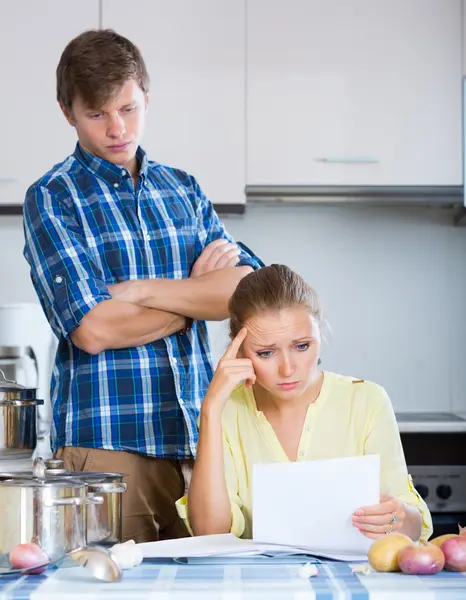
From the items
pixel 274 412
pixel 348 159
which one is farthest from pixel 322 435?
pixel 348 159

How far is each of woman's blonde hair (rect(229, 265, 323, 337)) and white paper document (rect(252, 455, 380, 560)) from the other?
16.0 inches

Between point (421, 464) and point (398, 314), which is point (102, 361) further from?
point (398, 314)

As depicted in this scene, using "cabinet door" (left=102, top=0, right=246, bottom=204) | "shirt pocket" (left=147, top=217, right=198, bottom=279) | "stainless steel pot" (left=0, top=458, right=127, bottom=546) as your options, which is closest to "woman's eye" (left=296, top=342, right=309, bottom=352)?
"shirt pocket" (left=147, top=217, right=198, bottom=279)

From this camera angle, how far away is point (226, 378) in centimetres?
156

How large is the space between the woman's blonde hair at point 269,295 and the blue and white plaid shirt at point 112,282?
0.58 ft

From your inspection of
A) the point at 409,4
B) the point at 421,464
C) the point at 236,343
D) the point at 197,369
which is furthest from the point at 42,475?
the point at 409,4

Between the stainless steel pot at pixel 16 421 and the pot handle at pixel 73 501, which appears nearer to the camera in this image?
the pot handle at pixel 73 501

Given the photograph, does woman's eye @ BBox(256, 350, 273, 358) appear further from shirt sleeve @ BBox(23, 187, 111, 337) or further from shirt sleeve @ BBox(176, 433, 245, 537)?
shirt sleeve @ BBox(23, 187, 111, 337)

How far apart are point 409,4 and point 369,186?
0.58 meters

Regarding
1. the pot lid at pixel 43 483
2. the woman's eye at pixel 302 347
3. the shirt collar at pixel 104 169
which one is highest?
the shirt collar at pixel 104 169

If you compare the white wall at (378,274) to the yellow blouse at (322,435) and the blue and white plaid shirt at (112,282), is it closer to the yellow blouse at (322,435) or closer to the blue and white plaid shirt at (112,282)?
the blue and white plaid shirt at (112,282)

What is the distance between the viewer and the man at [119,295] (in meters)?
1.72

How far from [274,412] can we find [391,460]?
0.23m

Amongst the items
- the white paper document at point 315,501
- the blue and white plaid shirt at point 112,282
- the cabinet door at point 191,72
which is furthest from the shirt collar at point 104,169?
the cabinet door at point 191,72
